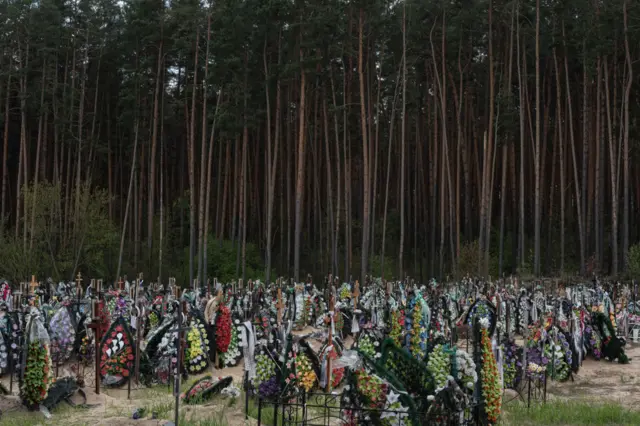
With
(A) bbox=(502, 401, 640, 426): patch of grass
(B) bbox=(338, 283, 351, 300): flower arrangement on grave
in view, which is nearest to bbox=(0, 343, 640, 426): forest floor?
(A) bbox=(502, 401, 640, 426): patch of grass

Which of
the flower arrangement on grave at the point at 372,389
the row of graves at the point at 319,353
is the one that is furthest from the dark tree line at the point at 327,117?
the flower arrangement on grave at the point at 372,389

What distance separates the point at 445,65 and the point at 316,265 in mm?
11167

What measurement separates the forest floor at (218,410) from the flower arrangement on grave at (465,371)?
60.5 inches

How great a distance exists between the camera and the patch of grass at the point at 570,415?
29.1 ft

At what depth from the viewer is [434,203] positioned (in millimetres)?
30703

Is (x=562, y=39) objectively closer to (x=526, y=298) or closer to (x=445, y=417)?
(x=526, y=298)

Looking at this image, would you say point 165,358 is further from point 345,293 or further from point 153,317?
point 345,293

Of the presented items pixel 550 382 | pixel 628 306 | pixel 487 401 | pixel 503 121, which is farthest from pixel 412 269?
pixel 487 401

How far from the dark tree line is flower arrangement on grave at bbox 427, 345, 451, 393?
1793 cm

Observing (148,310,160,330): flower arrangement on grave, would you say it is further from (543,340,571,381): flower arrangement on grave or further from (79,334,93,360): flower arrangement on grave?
(543,340,571,381): flower arrangement on grave

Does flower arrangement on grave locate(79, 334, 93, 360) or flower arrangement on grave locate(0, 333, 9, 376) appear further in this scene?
flower arrangement on grave locate(79, 334, 93, 360)

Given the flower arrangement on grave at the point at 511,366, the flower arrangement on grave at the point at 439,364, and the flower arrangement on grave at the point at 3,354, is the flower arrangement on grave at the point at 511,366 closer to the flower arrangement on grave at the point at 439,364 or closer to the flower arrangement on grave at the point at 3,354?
the flower arrangement on grave at the point at 439,364

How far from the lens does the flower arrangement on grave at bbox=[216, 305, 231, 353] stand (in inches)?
505

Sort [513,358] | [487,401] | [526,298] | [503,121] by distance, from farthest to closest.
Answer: [503,121], [526,298], [513,358], [487,401]
